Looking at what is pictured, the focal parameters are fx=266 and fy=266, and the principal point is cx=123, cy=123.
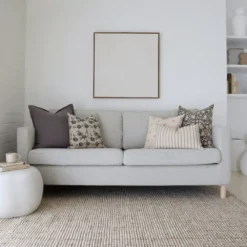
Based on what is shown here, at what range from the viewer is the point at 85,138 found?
Result: 2.61m

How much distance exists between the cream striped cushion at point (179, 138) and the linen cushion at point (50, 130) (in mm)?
922

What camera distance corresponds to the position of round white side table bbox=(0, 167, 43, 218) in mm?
1840

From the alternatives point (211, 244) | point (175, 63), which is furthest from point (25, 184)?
point (175, 63)

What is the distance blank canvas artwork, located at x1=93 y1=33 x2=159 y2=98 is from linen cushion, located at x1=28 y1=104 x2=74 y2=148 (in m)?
0.79

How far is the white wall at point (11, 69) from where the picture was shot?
2.72m

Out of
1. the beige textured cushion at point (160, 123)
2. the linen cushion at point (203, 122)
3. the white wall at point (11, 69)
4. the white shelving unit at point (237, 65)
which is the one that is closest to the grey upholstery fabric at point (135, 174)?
the linen cushion at point (203, 122)

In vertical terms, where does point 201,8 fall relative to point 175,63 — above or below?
above

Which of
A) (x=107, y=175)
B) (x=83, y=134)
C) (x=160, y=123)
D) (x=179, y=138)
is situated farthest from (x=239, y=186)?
(x=83, y=134)

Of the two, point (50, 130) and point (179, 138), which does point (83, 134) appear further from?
point (179, 138)

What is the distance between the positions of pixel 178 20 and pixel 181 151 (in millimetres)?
1866

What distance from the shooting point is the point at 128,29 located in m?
3.37

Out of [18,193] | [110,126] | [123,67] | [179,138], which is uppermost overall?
[123,67]

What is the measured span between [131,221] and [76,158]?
0.78m

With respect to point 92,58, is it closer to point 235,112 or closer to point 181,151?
point 181,151
